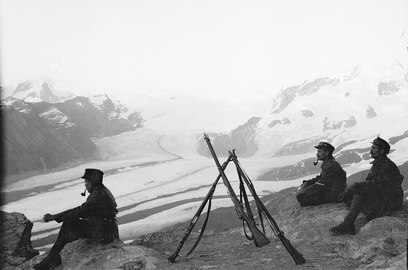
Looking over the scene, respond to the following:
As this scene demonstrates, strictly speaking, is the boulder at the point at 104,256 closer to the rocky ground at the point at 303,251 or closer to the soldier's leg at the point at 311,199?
the rocky ground at the point at 303,251

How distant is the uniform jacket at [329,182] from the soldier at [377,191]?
90 centimetres

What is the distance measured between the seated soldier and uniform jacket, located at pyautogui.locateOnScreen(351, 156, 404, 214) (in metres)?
0.91

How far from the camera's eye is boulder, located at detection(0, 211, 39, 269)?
26.5ft

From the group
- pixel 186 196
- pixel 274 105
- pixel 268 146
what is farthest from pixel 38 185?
pixel 274 105

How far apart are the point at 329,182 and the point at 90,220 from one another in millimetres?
4782

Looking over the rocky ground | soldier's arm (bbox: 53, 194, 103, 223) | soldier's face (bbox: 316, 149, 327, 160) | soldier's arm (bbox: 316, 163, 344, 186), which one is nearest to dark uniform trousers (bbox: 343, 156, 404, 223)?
the rocky ground

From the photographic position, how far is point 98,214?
627 centimetres

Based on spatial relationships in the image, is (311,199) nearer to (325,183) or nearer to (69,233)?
(325,183)


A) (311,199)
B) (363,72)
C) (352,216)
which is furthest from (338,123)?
(352,216)

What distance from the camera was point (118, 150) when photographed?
7812 centimetres

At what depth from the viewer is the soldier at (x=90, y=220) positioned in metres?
6.10

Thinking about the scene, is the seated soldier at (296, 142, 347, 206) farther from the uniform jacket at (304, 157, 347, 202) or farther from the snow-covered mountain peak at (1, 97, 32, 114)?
the snow-covered mountain peak at (1, 97, 32, 114)

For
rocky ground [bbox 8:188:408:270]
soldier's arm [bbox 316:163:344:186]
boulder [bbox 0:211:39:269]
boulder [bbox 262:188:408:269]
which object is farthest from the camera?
boulder [bbox 0:211:39:269]

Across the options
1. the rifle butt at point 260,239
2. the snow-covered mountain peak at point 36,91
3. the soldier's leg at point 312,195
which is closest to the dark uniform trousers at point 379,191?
the soldier's leg at point 312,195
